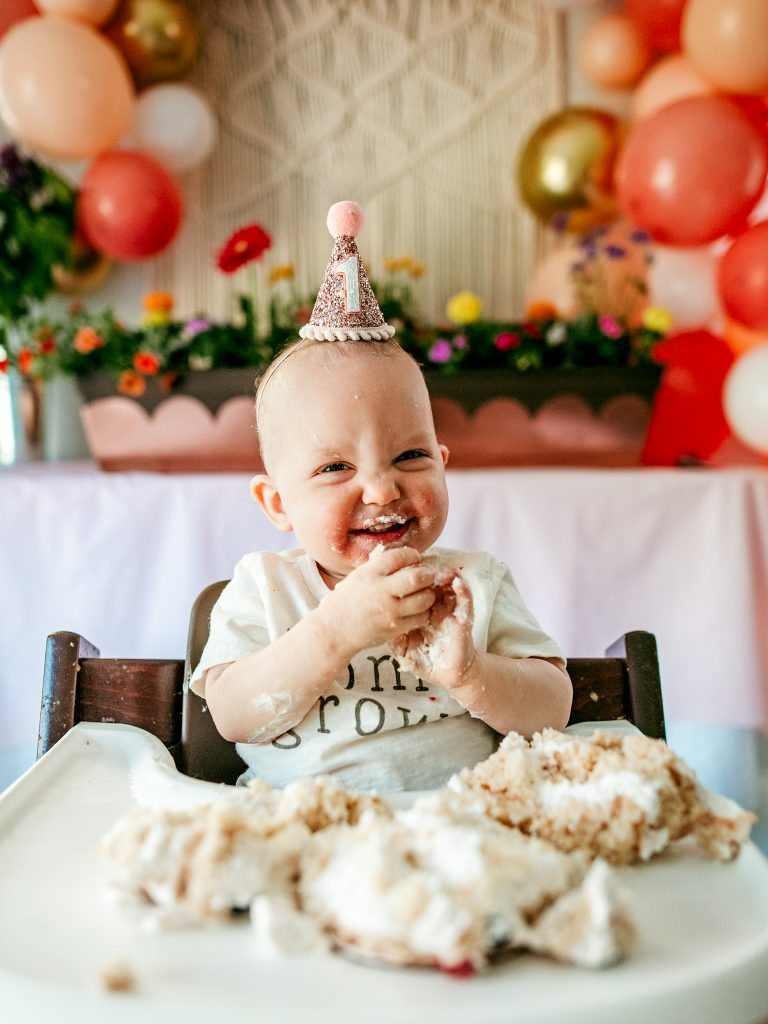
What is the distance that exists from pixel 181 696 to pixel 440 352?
131cm

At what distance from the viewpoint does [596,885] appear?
535 millimetres

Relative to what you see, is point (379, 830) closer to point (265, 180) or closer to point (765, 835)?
point (765, 835)

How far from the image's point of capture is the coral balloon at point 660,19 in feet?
8.37

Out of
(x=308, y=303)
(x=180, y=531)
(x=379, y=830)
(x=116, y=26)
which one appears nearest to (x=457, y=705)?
(x=379, y=830)

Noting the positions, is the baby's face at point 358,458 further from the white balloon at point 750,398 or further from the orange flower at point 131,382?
the white balloon at point 750,398

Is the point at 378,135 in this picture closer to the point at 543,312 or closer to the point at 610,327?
the point at 543,312

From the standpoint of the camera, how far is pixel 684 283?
103 inches

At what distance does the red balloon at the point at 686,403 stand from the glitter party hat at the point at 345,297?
150 centimetres

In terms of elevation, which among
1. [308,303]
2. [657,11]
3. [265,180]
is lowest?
[308,303]

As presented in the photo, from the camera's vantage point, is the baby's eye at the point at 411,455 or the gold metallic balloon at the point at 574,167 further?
the gold metallic balloon at the point at 574,167

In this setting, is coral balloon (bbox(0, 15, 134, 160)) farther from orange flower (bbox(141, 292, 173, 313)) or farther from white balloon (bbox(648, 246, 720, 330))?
white balloon (bbox(648, 246, 720, 330))

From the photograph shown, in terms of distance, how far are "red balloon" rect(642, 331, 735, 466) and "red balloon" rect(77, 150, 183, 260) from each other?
1.29m

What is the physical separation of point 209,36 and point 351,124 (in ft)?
1.58

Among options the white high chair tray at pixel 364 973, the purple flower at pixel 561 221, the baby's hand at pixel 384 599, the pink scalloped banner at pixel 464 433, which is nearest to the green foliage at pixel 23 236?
the pink scalloped banner at pixel 464 433
